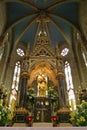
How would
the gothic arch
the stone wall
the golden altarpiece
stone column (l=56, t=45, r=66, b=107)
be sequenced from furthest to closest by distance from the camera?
1. the stone wall
2. the gothic arch
3. stone column (l=56, t=45, r=66, b=107)
4. the golden altarpiece

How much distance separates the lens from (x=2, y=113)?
7.18 meters

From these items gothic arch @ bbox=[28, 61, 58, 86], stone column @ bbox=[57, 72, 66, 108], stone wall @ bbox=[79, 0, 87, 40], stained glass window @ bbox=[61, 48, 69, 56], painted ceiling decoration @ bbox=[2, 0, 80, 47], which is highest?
painted ceiling decoration @ bbox=[2, 0, 80, 47]

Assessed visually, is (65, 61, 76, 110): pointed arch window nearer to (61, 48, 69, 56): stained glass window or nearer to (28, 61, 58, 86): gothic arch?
(61, 48, 69, 56): stained glass window

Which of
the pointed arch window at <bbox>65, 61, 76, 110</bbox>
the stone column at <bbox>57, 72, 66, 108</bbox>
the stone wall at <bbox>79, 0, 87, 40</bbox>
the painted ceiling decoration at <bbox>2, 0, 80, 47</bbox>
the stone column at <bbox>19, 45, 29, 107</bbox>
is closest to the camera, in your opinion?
the stone column at <bbox>19, 45, 29, 107</bbox>

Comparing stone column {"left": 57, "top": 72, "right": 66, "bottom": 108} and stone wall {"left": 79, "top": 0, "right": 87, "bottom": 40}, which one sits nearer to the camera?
stone column {"left": 57, "top": 72, "right": 66, "bottom": 108}

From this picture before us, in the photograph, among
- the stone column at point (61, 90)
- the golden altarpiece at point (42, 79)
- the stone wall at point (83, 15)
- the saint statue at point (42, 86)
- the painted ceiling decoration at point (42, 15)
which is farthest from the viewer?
the painted ceiling decoration at point (42, 15)

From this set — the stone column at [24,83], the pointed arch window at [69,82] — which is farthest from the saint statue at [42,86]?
the pointed arch window at [69,82]

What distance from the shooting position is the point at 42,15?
1920 centimetres

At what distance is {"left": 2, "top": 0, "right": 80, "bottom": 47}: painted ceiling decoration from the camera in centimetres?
1883

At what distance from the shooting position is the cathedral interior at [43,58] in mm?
13009

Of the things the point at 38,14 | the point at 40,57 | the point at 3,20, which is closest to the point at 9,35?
the point at 3,20

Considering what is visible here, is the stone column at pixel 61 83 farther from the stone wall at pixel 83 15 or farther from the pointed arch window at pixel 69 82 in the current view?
the stone wall at pixel 83 15

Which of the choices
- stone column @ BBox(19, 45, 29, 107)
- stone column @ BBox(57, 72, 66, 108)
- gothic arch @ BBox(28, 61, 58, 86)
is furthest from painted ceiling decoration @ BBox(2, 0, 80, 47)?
stone column @ BBox(57, 72, 66, 108)

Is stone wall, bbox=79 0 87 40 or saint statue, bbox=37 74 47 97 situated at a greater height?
stone wall, bbox=79 0 87 40
